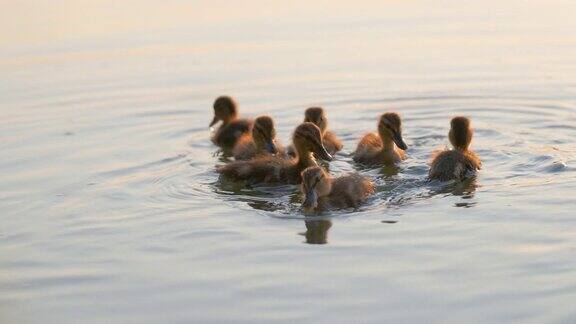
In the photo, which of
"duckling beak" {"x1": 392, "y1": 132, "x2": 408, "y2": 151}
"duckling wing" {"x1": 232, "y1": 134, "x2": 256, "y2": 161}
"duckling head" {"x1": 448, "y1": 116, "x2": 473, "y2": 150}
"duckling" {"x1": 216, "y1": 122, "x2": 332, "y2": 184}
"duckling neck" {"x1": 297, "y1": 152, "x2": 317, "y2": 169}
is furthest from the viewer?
"duckling wing" {"x1": 232, "y1": 134, "x2": 256, "y2": 161}

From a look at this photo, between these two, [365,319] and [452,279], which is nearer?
[365,319]

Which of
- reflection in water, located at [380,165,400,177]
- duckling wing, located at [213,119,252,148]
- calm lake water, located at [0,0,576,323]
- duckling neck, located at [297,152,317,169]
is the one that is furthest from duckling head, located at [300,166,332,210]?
duckling wing, located at [213,119,252,148]

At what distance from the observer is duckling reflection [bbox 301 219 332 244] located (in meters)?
6.55

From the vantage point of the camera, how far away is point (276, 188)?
8023mm

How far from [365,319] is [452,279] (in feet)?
2.04

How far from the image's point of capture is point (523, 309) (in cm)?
522

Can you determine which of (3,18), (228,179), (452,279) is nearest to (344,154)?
(228,179)

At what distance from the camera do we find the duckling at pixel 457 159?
25.9 ft

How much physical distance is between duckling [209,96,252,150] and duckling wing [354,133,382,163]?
3.99 feet

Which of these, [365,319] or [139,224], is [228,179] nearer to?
[139,224]

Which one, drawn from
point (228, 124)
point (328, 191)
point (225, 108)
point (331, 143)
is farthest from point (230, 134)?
point (328, 191)

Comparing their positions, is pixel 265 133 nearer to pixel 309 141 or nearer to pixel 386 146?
pixel 309 141

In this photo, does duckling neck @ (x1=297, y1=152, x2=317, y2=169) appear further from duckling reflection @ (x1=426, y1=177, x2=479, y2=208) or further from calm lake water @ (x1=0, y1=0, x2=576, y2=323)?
duckling reflection @ (x1=426, y1=177, x2=479, y2=208)

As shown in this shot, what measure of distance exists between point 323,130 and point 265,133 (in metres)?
0.54
